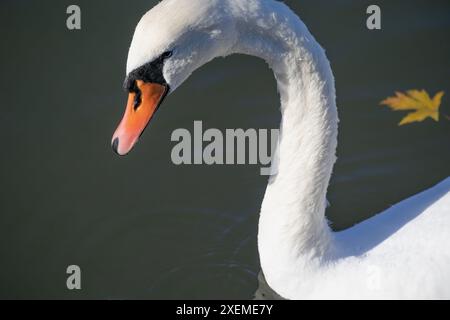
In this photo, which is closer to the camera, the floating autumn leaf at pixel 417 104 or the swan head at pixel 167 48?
the swan head at pixel 167 48

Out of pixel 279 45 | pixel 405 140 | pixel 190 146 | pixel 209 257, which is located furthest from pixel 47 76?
pixel 279 45

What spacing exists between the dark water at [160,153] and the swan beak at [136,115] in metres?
1.85

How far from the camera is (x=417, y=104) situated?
768cm

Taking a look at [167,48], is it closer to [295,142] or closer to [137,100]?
[137,100]

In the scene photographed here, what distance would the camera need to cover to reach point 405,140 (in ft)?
23.4

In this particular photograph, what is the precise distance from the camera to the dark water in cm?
619

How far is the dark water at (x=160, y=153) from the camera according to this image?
6.19 metres

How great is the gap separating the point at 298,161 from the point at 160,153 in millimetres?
2419

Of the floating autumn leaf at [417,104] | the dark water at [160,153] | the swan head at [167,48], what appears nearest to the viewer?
the swan head at [167,48]

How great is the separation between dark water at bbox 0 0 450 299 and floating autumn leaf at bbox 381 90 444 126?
0.22ft

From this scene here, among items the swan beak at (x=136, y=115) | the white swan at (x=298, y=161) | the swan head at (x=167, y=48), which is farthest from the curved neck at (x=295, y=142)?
the swan beak at (x=136, y=115)

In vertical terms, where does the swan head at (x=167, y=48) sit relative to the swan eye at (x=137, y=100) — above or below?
above

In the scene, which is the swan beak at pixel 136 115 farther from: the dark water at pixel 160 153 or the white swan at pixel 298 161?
the dark water at pixel 160 153

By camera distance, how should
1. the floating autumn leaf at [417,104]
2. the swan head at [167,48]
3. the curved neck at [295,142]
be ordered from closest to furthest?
the swan head at [167,48], the curved neck at [295,142], the floating autumn leaf at [417,104]
